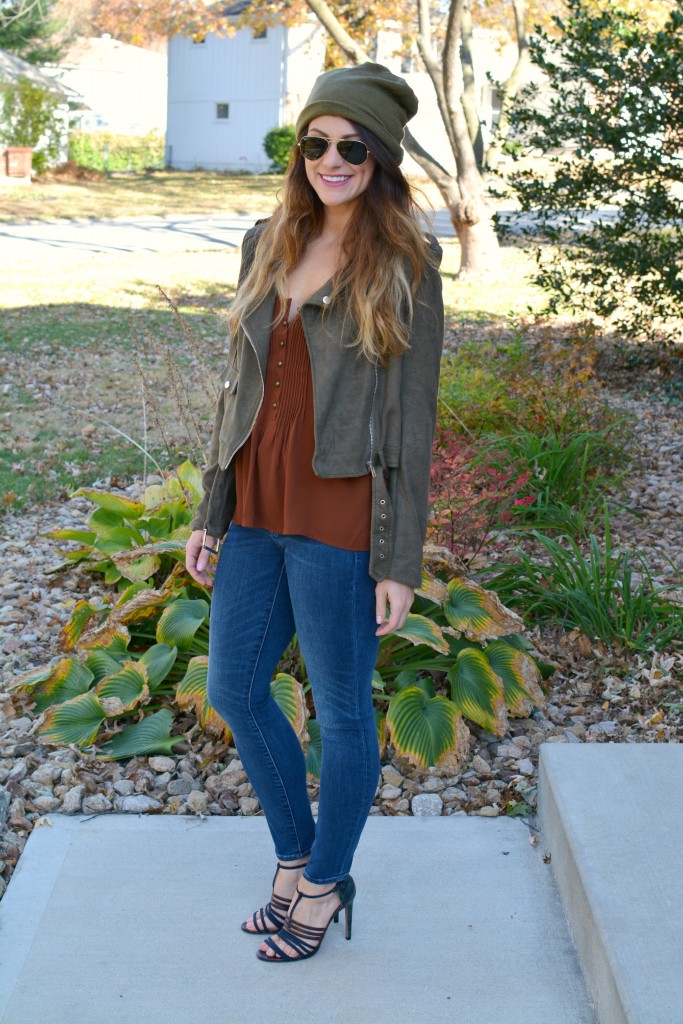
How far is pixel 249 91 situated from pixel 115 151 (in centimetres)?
533

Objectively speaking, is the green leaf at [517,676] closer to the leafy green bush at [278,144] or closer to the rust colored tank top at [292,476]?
the rust colored tank top at [292,476]

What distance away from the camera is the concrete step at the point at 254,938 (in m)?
2.33

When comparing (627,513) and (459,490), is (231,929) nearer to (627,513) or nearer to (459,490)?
(459,490)

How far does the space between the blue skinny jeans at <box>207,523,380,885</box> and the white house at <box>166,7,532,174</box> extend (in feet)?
102

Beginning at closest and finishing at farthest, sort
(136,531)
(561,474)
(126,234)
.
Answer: (136,531) → (561,474) → (126,234)

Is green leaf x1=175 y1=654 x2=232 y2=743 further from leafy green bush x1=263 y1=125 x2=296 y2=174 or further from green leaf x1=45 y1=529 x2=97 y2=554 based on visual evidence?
leafy green bush x1=263 y1=125 x2=296 y2=174

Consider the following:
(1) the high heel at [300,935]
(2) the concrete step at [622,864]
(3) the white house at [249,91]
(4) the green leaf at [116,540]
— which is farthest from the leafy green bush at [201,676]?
(3) the white house at [249,91]

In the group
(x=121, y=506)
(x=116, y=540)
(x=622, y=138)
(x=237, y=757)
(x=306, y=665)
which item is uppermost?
(x=622, y=138)

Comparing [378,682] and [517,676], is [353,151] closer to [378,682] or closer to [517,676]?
[378,682]

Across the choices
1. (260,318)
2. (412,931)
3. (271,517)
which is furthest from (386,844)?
(260,318)

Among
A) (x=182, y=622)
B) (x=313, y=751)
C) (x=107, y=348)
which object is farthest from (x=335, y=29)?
(x=313, y=751)

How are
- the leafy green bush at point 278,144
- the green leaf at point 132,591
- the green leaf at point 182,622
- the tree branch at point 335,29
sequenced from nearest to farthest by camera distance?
the green leaf at point 182,622
the green leaf at point 132,591
the tree branch at point 335,29
the leafy green bush at point 278,144

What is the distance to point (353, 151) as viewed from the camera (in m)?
2.15

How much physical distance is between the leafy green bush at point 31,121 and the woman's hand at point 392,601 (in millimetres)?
29195
